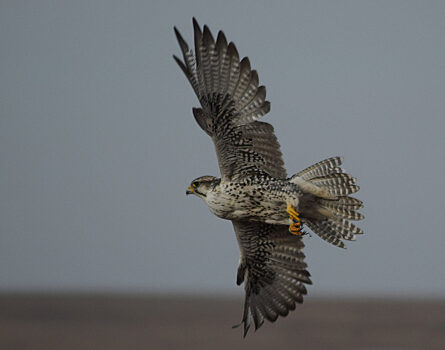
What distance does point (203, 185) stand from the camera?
7.39m

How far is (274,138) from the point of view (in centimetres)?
738

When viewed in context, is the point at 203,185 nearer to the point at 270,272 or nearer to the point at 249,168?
the point at 249,168

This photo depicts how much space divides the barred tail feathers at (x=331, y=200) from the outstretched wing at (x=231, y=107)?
1.05 feet

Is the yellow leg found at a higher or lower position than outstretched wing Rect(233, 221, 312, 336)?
higher

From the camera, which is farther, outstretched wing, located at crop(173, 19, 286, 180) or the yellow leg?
outstretched wing, located at crop(173, 19, 286, 180)

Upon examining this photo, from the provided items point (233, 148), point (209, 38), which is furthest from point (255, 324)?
point (209, 38)

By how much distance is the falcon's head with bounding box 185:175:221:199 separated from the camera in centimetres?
735

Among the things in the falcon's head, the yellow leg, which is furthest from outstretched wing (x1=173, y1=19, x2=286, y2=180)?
the yellow leg

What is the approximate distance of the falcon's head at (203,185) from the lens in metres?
7.35

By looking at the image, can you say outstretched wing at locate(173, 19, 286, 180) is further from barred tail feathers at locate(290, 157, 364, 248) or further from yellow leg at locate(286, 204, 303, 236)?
yellow leg at locate(286, 204, 303, 236)

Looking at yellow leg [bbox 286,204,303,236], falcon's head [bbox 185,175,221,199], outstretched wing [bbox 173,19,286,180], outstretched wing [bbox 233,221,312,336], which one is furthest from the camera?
outstretched wing [bbox 233,221,312,336]

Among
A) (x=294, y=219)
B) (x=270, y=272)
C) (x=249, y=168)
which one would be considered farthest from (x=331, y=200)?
(x=270, y=272)

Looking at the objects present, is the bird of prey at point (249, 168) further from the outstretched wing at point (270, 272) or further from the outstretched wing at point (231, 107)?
the outstretched wing at point (270, 272)

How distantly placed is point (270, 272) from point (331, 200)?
1288 millimetres
